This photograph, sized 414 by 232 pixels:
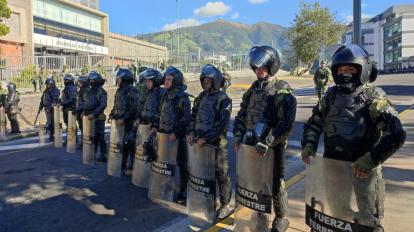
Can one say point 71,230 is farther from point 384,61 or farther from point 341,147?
point 384,61

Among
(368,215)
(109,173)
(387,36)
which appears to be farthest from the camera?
(387,36)

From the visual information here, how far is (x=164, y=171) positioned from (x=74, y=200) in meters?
1.53

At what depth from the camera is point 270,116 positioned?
448 cm

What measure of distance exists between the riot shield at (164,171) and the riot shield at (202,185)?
713 millimetres

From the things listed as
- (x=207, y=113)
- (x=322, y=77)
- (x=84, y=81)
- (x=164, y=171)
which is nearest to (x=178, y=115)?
(x=164, y=171)

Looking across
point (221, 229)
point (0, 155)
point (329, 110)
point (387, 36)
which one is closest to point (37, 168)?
point (0, 155)

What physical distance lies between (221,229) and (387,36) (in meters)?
119

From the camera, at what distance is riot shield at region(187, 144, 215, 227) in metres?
5.05

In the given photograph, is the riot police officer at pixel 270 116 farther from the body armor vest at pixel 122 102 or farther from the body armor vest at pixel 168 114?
the body armor vest at pixel 122 102

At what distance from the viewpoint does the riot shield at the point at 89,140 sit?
8.74m

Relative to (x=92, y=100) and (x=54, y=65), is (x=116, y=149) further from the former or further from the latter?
(x=54, y=65)

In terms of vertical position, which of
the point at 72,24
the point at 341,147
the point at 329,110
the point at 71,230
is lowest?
the point at 71,230

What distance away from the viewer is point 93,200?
643 cm

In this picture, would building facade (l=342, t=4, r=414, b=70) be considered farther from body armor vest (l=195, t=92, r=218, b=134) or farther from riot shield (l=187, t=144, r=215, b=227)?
riot shield (l=187, t=144, r=215, b=227)
